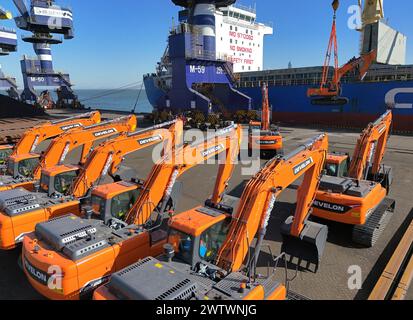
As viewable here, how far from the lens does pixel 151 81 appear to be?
43.8 meters

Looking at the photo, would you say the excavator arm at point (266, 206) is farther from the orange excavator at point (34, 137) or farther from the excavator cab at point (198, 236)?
the orange excavator at point (34, 137)

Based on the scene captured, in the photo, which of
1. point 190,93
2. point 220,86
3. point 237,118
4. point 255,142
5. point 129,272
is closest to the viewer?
point 129,272

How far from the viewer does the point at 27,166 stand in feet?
38.3

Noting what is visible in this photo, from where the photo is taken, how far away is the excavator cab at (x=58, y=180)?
9691mm

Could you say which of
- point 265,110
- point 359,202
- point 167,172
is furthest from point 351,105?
point 167,172

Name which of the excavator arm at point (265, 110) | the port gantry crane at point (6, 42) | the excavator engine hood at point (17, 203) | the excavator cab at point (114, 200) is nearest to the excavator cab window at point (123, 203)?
the excavator cab at point (114, 200)

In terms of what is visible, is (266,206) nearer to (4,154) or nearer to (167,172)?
(167,172)

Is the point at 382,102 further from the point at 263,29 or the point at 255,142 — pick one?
the point at 263,29

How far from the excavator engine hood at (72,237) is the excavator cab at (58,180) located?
297 centimetres

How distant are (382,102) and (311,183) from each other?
25401 millimetres

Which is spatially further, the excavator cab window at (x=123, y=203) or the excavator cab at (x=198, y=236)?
the excavator cab window at (x=123, y=203)

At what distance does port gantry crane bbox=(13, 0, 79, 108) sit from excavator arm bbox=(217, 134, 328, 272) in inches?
1899

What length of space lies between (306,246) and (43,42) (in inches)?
2106

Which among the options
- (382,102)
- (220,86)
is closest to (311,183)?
(382,102)
